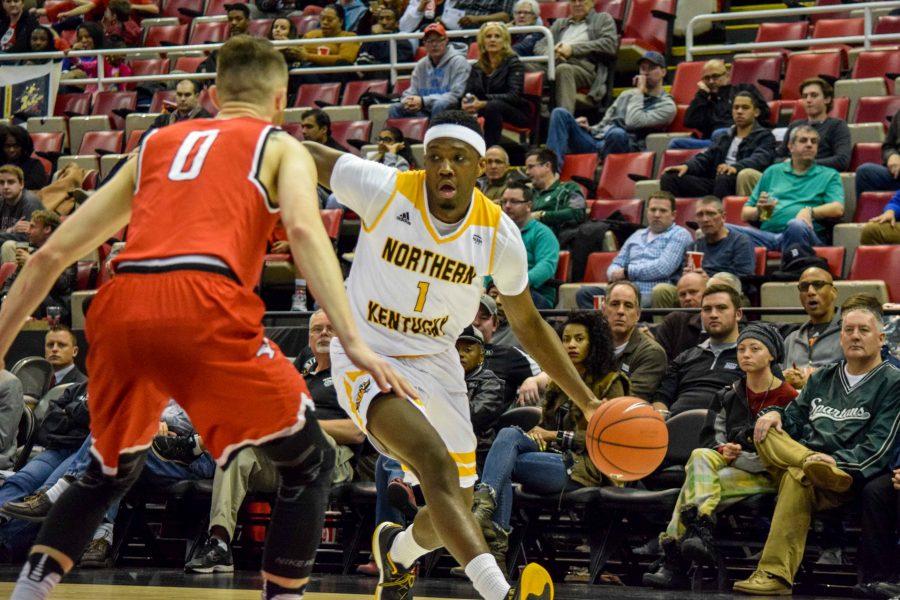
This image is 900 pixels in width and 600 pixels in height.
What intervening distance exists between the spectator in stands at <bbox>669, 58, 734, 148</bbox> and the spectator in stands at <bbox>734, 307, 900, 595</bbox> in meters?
4.83

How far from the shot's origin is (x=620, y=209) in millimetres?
11070

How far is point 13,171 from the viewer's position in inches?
510

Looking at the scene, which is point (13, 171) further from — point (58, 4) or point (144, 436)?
point (144, 436)

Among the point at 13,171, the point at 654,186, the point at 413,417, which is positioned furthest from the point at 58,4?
the point at 413,417

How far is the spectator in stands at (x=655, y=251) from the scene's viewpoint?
384 inches

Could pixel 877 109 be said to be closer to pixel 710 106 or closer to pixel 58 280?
pixel 710 106

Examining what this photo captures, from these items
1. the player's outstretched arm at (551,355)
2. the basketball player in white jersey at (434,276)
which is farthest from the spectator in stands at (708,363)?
the basketball player in white jersey at (434,276)

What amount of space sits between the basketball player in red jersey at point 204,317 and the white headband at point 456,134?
1.60m

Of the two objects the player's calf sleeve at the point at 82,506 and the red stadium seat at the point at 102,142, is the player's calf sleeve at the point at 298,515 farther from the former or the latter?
the red stadium seat at the point at 102,142

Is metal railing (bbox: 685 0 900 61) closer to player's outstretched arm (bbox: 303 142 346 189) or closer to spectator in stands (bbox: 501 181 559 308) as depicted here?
spectator in stands (bbox: 501 181 559 308)

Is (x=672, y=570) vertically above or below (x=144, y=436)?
below

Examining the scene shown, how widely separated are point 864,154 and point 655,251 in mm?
2210

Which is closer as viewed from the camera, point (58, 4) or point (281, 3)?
point (281, 3)

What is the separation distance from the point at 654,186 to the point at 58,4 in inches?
445
